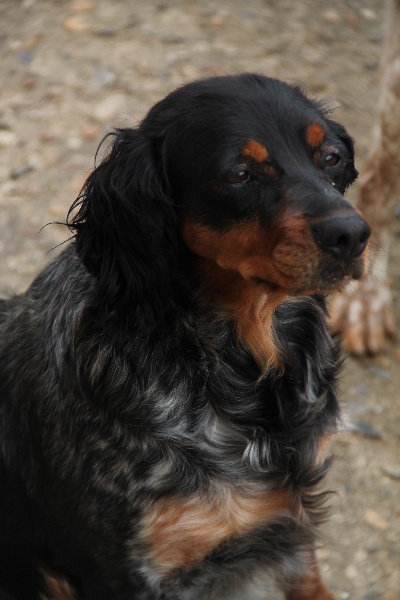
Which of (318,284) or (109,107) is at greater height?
(318,284)

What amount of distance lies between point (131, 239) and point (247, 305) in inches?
19.3

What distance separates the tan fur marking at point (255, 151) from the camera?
299 centimetres

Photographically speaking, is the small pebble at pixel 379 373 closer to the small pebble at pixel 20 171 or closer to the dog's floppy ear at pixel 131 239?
the dog's floppy ear at pixel 131 239

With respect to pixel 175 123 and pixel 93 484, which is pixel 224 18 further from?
pixel 93 484

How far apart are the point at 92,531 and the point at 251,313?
3.14 ft

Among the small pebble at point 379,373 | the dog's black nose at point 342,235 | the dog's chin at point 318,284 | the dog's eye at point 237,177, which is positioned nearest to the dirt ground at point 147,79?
the small pebble at point 379,373

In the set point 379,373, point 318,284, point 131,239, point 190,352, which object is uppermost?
point 131,239

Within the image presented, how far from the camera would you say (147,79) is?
675cm

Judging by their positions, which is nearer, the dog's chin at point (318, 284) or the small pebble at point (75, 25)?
the dog's chin at point (318, 284)

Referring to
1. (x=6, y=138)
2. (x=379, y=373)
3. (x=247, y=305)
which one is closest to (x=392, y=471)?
(x=379, y=373)

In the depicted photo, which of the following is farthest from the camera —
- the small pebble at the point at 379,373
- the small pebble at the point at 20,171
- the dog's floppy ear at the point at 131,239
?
the small pebble at the point at 20,171

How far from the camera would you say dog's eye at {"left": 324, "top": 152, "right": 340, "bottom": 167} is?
126 inches

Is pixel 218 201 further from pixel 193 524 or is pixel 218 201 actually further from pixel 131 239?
pixel 193 524

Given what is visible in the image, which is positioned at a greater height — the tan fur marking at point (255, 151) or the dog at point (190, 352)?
the tan fur marking at point (255, 151)
